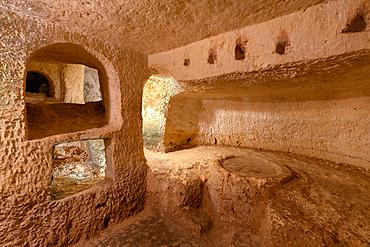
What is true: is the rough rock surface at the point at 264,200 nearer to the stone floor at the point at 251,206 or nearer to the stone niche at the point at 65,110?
the stone floor at the point at 251,206

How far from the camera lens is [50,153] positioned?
194 cm

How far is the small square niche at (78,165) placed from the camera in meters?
3.24

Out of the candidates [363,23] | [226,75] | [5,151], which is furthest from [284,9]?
[5,151]

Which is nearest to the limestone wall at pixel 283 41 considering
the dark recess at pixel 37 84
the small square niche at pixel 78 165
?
the small square niche at pixel 78 165

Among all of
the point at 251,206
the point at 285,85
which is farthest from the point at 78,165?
the point at 285,85

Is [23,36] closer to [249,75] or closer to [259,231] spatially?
[249,75]

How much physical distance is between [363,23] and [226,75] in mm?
1164

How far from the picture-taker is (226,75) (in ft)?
6.78

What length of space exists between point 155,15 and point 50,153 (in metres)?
1.88

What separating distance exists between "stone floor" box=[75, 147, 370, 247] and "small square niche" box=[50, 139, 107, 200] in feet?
4.20

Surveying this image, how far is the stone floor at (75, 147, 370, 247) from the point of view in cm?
154

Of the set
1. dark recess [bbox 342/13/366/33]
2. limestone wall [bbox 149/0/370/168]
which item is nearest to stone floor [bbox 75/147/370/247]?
limestone wall [bbox 149/0/370/168]

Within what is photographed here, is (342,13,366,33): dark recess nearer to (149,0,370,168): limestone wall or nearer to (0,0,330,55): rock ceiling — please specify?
(149,0,370,168): limestone wall

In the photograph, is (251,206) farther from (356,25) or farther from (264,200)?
(356,25)
